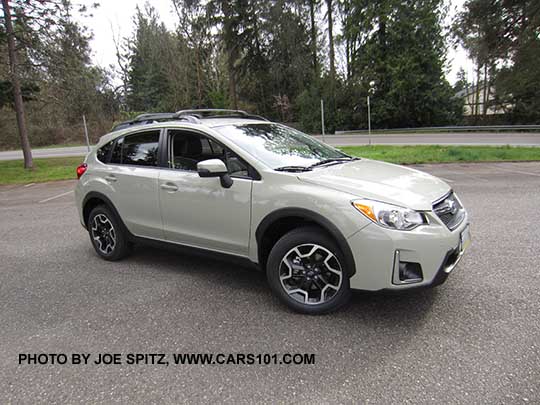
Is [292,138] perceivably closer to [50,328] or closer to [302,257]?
[302,257]

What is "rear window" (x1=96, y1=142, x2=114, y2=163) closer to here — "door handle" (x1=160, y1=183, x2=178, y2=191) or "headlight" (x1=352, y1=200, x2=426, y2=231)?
"door handle" (x1=160, y1=183, x2=178, y2=191)

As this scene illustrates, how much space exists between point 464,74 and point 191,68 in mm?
28160

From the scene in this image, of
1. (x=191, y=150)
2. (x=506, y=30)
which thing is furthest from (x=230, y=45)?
(x=191, y=150)

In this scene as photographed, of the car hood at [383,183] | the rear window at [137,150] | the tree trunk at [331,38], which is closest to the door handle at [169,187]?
the rear window at [137,150]

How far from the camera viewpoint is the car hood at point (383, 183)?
2742mm

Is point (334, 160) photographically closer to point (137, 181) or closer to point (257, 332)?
point (257, 332)

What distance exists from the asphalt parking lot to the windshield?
1293 millimetres

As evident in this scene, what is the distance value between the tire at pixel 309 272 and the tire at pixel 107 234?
2.14 meters

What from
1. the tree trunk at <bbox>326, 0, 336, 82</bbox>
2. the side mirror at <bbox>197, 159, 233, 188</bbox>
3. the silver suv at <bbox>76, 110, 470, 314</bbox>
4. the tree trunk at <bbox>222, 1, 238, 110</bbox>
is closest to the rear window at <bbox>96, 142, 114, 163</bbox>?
the silver suv at <bbox>76, 110, 470, 314</bbox>

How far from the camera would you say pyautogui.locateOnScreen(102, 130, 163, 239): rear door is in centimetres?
387

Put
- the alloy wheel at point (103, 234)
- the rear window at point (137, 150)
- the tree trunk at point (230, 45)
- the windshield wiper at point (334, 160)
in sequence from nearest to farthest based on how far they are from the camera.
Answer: the windshield wiper at point (334, 160) < the rear window at point (137, 150) < the alloy wheel at point (103, 234) < the tree trunk at point (230, 45)

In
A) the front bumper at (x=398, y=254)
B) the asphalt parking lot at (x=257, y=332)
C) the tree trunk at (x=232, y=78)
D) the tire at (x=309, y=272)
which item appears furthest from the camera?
the tree trunk at (x=232, y=78)

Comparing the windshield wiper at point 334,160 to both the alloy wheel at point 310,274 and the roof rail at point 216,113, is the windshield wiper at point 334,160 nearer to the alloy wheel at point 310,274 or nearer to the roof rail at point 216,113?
the alloy wheel at point 310,274

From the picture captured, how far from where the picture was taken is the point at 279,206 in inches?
117
